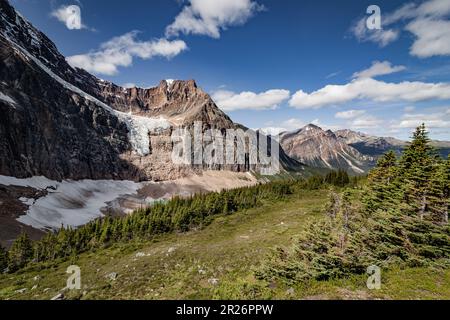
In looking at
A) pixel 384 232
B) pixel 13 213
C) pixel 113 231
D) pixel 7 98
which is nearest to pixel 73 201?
pixel 13 213

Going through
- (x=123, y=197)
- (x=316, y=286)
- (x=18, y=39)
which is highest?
(x=18, y=39)

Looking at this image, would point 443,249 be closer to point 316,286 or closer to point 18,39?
point 316,286

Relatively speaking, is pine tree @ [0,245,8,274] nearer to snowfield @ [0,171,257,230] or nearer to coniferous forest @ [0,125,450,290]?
snowfield @ [0,171,257,230]

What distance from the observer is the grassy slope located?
1550 centimetres

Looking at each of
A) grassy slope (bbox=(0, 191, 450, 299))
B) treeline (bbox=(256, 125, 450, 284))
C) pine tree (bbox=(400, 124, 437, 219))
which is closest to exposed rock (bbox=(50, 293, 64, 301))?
grassy slope (bbox=(0, 191, 450, 299))

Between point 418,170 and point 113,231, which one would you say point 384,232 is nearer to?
point 418,170

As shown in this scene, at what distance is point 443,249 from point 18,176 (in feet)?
500

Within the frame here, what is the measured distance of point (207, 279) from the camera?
24422 mm

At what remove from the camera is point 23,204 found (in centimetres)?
10162

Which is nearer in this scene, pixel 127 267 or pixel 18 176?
pixel 127 267

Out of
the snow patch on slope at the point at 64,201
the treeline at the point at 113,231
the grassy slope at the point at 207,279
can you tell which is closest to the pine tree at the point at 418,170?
the grassy slope at the point at 207,279

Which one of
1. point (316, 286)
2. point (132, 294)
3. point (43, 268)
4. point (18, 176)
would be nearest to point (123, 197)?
point (18, 176)
